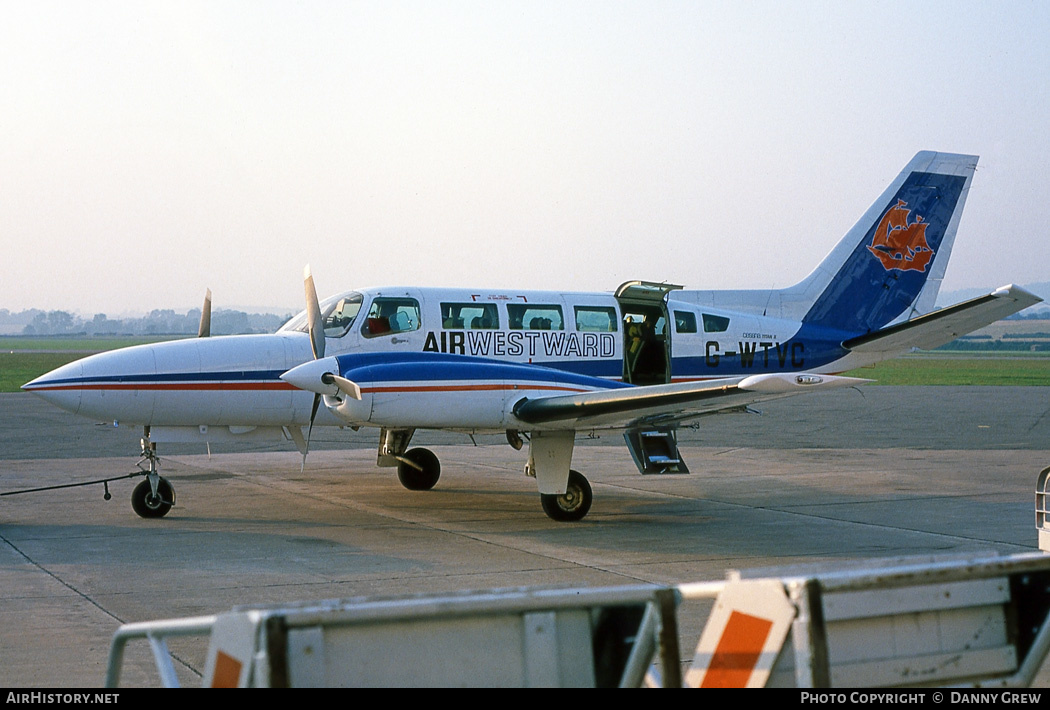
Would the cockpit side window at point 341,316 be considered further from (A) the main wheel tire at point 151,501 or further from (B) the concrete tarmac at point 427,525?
(A) the main wheel tire at point 151,501

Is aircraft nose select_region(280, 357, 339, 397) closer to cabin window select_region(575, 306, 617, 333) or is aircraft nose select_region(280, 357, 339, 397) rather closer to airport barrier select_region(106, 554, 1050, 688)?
cabin window select_region(575, 306, 617, 333)

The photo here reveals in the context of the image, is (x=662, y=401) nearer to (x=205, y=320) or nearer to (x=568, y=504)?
(x=568, y=504)

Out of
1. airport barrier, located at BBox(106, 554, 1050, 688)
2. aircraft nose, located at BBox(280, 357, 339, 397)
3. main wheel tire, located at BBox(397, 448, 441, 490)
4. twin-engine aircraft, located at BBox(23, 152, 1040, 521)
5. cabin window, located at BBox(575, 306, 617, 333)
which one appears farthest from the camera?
main wheel tire, located at BBox(397, 448, 441, 490)

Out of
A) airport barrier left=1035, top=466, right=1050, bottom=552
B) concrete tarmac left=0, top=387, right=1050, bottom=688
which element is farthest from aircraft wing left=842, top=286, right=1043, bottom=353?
airport barrier left=1035, top=466, right=1050, bottom=552

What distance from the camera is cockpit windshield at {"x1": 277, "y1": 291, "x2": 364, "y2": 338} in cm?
1265

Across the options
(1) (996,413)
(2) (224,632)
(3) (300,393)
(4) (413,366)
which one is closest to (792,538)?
(4) (413,366)

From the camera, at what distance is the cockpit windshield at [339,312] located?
12.6m

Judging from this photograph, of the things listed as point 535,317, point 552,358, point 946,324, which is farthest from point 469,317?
point 946,324

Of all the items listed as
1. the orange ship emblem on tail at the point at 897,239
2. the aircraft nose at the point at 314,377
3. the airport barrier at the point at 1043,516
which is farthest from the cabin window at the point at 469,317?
the airport barrier at the point at 1043,516

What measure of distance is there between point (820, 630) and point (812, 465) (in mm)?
15047

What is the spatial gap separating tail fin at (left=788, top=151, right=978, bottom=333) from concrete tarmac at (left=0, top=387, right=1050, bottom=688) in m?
2.51

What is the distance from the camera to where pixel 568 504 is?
1224 centimetres

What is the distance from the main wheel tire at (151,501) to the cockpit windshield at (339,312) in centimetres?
251
